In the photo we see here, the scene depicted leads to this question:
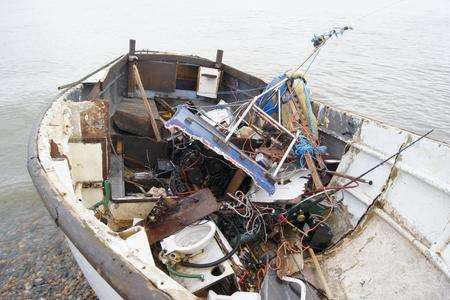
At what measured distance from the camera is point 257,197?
4422mm

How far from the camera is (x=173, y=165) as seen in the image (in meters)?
5.17

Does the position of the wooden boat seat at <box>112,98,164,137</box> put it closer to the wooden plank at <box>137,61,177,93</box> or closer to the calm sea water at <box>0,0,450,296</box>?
the wooden plank at <box>137,61,177,93</box>

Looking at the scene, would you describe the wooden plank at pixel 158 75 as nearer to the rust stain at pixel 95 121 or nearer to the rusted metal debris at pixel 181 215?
the rust stain at pixel 95 121

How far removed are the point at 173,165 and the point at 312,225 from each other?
2.06 m

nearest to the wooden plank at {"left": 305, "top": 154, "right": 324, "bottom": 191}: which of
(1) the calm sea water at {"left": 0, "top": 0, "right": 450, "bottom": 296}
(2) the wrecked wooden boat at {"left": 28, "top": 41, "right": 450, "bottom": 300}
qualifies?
(2) the wrecked wooden boat at {"left": 28, "top": 41, "right": 450, "bottom": 300}

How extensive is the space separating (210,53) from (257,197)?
55.6ft

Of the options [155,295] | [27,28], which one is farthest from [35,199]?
[27,28]

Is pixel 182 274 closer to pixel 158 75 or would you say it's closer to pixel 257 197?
pixel 257 197

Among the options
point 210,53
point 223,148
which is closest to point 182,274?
point 223,148

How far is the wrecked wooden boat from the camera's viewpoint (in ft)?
9.72

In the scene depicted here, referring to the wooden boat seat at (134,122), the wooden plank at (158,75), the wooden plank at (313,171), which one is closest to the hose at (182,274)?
the wooden plank at (313,171)

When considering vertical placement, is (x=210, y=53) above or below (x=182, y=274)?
below

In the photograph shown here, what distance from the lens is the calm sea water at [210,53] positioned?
28.1ft

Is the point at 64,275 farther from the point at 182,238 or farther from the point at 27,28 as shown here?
the point at 27,28
